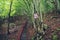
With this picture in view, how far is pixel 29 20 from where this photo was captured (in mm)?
6410

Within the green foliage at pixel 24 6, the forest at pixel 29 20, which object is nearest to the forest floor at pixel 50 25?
the forest at pixel 29 20

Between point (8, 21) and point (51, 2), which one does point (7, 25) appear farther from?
point (51, 2)

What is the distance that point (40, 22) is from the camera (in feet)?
18.7

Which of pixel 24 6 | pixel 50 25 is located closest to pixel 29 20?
pixel 24 6

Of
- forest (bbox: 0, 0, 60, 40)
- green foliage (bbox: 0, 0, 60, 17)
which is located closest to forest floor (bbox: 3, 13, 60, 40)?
forest (bbox: 0, 0, 60, 40)

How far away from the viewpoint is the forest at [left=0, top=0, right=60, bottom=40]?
225 inches

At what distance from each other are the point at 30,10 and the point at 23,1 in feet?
1.37

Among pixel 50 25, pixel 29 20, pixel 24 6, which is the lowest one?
pixel 50 25

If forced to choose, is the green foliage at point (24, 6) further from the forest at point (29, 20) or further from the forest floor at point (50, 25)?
the forest floor at point (50, 25)

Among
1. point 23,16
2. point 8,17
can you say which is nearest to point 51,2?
point 23,16

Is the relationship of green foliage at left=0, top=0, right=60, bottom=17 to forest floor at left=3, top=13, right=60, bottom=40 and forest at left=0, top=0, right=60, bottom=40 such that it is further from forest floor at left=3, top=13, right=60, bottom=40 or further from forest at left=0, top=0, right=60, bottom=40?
forest floor at left=3, top=13, right=60, bottom=40

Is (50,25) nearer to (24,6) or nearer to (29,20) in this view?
(29,20)

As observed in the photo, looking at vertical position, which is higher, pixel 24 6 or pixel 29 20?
pixel 24 6

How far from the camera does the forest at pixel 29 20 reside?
570cm
